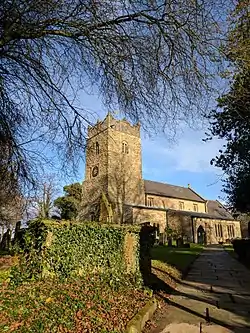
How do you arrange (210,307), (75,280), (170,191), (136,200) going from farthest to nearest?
1. (170,191)
2. (136,200)
3. (75,280)
4. (210,307)

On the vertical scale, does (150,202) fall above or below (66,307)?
above

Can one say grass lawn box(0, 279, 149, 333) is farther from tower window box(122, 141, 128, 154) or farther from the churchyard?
tower window box(122, 141, 128, 154)

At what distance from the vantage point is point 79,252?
22.0ft

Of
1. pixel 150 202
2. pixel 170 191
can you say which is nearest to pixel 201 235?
pixel 170 191

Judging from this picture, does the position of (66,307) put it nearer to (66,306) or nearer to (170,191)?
(66,306)

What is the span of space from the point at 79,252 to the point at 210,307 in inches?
124

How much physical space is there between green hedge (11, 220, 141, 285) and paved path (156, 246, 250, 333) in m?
1.39

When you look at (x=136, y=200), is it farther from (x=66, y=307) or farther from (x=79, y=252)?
(x=66, y=307)

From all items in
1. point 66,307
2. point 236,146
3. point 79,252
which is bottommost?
point 66,307

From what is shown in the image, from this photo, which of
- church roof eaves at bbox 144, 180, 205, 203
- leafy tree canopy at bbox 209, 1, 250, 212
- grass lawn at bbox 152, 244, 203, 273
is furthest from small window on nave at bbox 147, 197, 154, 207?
leafy tree canopy at bbox 209, 1, 250, 212

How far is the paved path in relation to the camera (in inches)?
183

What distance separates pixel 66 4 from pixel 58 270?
523 cm

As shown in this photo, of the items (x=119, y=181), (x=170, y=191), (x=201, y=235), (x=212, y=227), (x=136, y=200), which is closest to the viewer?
(x=119, y=181)

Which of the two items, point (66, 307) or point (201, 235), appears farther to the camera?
point (201, 235)
